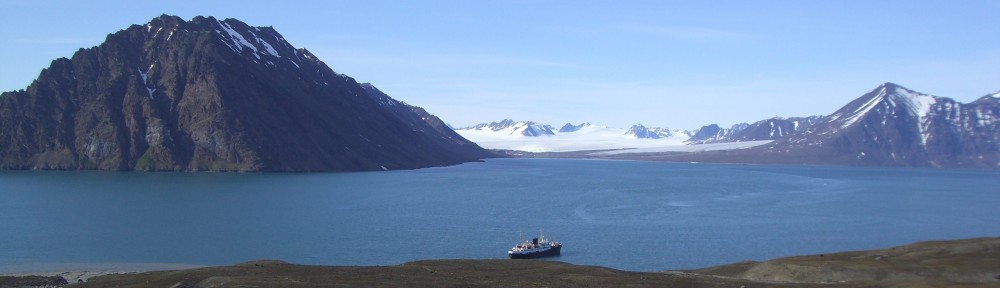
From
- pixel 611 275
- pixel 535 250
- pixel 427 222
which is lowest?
pixel 535 250

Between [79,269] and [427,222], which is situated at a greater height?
[427,222]

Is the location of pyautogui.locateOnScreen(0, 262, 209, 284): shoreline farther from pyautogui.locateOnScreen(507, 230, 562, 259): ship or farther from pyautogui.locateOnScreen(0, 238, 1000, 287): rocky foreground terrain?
pyautogui.locateOnScreen(507, 230, 562, 259): ship

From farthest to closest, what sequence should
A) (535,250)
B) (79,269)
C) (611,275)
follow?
(535,250) < (79,269) < (611,275)

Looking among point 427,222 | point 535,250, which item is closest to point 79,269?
point 535,250

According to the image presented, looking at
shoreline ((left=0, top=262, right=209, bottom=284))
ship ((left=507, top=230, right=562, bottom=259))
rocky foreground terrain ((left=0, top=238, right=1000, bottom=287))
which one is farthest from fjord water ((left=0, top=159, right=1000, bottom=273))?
rocky foreground terrain ((left=0, top=238, right=1000, bottom=287))

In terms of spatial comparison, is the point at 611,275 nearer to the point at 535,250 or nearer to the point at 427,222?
the point at 535,250

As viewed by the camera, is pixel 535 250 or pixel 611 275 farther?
pixel 535 250

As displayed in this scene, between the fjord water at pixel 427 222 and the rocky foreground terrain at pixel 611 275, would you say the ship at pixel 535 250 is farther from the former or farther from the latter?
the rocky foreground terrain at pixel 611 275

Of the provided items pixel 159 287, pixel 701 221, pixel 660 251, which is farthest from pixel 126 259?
pixel 701 221
